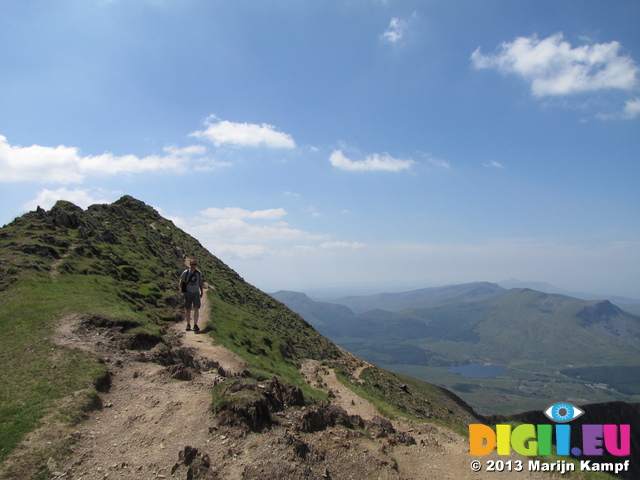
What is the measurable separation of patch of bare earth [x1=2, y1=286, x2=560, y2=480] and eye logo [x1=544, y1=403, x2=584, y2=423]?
373 cm

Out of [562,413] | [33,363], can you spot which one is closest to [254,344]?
[33,363]

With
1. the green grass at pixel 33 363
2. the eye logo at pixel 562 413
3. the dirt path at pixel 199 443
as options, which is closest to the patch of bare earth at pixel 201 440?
the dirt path at pixel 199 443

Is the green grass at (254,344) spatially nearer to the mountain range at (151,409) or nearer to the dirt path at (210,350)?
the mountain range at (151,409)

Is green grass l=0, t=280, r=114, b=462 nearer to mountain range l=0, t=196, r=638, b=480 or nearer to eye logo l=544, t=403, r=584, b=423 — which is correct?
mountain range l=0, t=196, r=638, b=480

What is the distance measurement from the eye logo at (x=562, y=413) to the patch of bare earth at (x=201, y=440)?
147 inches

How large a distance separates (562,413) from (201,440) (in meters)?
16.4

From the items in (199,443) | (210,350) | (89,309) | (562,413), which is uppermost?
(89,309)

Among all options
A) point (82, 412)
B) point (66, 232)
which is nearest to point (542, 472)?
point (82, 412)

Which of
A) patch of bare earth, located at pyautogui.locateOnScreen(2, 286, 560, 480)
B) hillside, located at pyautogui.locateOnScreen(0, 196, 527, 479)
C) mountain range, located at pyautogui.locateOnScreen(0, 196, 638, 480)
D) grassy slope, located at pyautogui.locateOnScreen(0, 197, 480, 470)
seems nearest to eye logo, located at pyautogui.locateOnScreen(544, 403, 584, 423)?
patch of bare earth, located at pyautogui.locateOnScreen(2, 286, 560, 480)

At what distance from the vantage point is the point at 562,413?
17.0 m

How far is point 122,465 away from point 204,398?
149 inches

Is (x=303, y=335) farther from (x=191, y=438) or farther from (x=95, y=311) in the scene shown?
(x=191, y=438)

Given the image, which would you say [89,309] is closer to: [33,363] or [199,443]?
[33,363]

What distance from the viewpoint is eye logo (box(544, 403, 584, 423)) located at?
16534mm
